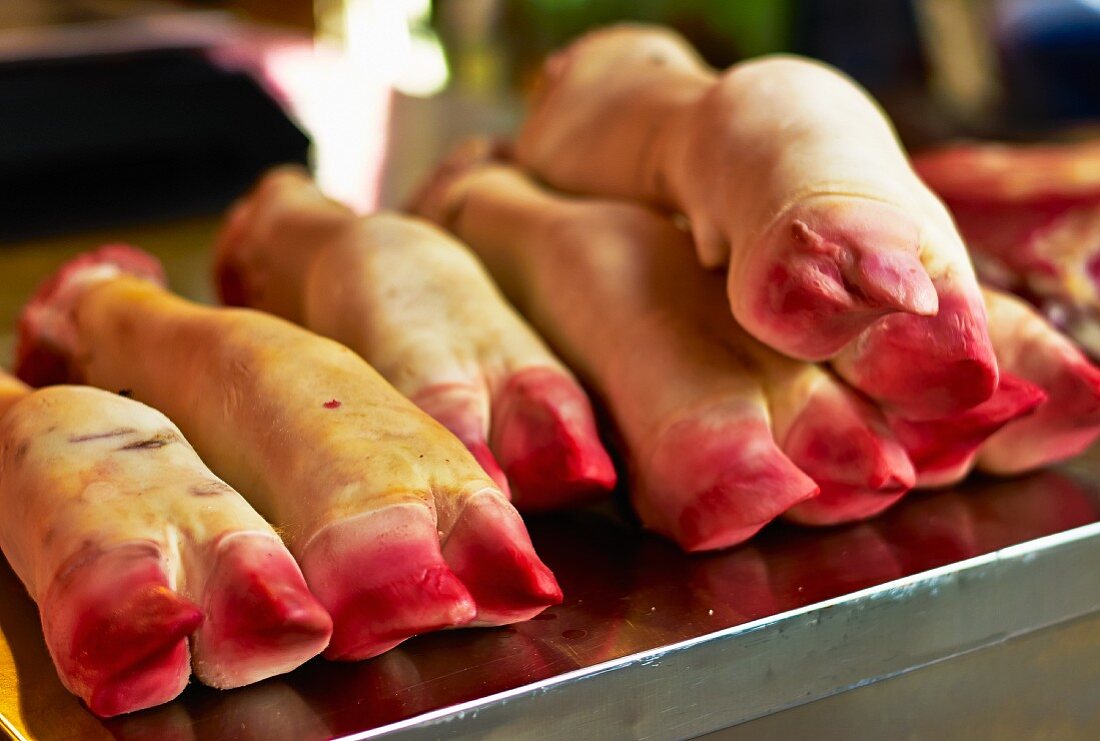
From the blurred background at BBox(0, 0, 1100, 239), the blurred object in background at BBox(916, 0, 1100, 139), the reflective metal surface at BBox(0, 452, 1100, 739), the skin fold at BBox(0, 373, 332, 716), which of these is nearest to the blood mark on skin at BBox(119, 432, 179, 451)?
the skin fold at BBox(0, 373, 332, 716)

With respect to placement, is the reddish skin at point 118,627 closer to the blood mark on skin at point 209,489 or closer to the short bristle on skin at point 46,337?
the blood mark on skin at point 209,489

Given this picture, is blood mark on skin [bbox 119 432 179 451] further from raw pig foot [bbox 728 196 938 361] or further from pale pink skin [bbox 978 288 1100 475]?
pale pink skin [bbox 978 288 1100 475]

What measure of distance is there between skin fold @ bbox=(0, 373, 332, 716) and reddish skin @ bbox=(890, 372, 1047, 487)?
1.20 ft

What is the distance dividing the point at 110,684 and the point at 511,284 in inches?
17.7

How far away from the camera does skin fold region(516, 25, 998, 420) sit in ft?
2.18

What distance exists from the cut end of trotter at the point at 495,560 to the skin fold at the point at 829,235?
7.1 inches

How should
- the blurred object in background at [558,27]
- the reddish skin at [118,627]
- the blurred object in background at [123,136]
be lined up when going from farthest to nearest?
the blurred object in background at [558,27] → the blurred object in background at [123,136] → the reddish skin at [118,627]

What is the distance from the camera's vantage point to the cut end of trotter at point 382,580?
1.97ft

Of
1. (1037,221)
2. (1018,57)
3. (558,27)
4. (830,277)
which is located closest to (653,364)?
(830,277)

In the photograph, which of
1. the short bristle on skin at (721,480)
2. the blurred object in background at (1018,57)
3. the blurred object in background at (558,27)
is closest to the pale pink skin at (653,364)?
the short bristle on skin at (721,480)

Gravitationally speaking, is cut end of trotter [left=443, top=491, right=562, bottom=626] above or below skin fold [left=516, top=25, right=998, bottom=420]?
below

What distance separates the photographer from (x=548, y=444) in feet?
2.43

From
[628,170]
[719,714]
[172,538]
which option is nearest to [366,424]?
[172,538]

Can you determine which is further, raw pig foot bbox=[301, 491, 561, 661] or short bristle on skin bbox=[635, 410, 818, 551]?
short bristle on skin bbox=[635, 410, 818, 551]
